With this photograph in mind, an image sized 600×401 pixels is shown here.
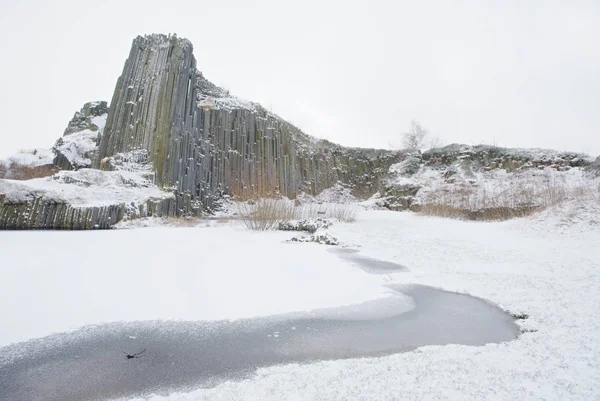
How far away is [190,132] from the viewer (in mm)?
16578

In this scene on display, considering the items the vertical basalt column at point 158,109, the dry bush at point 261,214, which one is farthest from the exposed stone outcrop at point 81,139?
the dry bush at point 261,214

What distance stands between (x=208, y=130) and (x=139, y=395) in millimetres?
17751

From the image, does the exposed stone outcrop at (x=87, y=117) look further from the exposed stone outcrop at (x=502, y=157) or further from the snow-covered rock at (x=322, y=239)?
the exposed stone outcrop at (x=502, y=157)

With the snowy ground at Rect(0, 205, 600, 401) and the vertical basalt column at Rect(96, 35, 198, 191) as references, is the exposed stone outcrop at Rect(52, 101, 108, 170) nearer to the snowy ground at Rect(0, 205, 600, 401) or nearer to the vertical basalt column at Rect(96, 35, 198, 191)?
the vertical basalt column at Rect(96, 35, 198, 191)

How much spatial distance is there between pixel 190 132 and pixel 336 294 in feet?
48.8

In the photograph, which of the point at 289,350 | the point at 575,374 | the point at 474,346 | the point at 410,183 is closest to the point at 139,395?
the point at 289,350

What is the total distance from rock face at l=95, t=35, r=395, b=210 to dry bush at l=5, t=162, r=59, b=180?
6.60 metres

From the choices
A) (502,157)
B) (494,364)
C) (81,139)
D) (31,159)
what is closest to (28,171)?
(31,159)

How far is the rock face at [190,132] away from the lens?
15648 mm

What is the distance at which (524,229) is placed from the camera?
8.84m

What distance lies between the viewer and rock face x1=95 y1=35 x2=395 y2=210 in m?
15.6

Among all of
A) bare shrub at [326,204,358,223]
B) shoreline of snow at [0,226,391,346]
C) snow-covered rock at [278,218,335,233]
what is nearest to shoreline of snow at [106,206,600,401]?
shoreline of snow at [0,226,391,346]

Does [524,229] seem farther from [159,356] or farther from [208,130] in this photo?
[208,130]

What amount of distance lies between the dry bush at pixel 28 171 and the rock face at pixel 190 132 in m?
6.60
